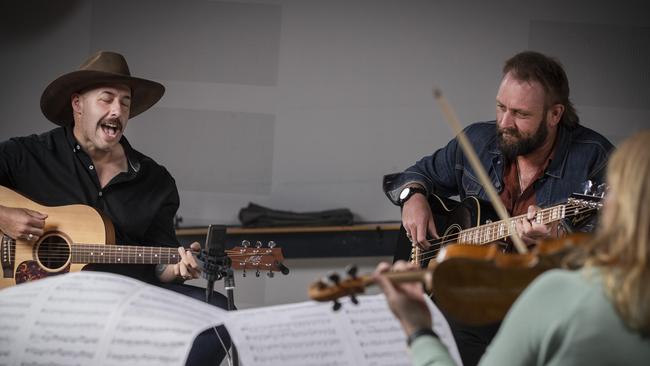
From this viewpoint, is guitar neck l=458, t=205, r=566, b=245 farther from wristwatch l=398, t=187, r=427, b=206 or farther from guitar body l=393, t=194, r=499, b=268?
wristwatch l=398, t=187, r=427, b=206

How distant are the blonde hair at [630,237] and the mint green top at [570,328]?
26mm

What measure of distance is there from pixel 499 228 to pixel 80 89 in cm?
178

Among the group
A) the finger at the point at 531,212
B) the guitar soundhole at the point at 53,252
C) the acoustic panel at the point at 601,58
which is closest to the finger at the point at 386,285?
the finger at the point at 531,212

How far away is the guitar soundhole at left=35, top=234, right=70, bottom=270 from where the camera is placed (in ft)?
11.8

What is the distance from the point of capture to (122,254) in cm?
358

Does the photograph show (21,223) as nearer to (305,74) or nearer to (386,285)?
(386,285)

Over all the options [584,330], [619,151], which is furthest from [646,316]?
[619,151]

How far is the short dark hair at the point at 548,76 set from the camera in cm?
372

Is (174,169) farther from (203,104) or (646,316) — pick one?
(646,316)

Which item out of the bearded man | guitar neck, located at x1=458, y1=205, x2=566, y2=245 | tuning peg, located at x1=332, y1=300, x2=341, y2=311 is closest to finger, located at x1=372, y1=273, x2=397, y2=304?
tuning peg, located at x1=332, y1=300, x2=341, y2=311

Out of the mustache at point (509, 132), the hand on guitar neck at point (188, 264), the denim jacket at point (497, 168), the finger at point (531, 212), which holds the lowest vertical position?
the hand on guitar neck at point (188, 264)

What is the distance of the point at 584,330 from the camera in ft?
5.52

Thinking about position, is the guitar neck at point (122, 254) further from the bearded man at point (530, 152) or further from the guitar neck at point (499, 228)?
the guitar neck at point (499, 228)

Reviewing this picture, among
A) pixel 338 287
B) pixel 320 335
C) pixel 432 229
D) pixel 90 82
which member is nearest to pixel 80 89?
pixel 90 82
